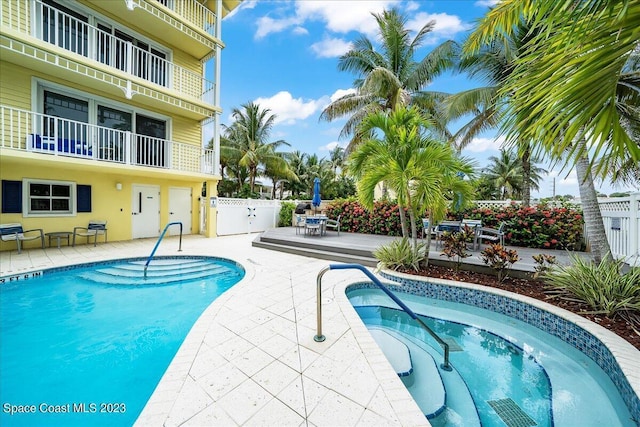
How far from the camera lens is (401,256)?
6.38 meters

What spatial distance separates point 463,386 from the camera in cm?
298

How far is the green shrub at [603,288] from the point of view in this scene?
3.74 meters

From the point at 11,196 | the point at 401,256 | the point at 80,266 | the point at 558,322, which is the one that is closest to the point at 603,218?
the point at 558,322

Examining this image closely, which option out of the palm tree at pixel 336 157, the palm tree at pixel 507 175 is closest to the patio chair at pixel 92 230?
the palm tree at pixel 336 157

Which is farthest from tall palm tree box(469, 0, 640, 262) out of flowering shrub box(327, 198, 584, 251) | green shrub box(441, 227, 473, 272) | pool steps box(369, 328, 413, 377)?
flowering shrub box(327, 198, 584, 251)

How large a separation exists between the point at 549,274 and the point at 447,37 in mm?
12293

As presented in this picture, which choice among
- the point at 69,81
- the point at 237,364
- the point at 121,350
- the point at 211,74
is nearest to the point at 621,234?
the point at 237,364

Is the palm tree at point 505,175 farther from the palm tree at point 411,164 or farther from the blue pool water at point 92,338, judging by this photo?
the blue pool water at point 92,338

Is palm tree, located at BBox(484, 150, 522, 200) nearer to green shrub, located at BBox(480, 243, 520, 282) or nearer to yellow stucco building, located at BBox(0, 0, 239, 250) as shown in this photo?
green shrub, located at BBox(480, 243, 520, 282)

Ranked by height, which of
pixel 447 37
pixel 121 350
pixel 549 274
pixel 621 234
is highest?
pixel 447 37

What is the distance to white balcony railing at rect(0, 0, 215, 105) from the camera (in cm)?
788

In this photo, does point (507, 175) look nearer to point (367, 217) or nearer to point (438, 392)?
point (367, 217)

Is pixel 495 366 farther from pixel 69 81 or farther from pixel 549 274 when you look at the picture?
pixel 69 81

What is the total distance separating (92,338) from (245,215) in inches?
399
